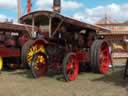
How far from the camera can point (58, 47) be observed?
13.0 m

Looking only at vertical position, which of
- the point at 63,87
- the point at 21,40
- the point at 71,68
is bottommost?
the point at 63,87

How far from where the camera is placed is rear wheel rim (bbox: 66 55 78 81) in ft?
39.9

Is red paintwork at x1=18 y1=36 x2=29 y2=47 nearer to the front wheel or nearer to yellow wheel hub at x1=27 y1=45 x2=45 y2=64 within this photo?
yellow wheel hub at x1=27 y1=45 x2=45 y2=64

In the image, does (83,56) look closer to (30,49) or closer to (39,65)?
(39,65)

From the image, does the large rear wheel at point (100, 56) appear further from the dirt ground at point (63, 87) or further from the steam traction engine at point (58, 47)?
the dirt ground at point (63, 87)

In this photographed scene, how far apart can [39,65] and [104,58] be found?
11.1 ft

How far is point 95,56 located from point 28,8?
22.8m

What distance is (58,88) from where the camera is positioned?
10.4m

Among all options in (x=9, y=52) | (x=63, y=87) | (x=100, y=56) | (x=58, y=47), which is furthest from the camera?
(x=9, y=52)

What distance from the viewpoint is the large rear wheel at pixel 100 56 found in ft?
45.1

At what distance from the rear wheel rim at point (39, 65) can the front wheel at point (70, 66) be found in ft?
3.48

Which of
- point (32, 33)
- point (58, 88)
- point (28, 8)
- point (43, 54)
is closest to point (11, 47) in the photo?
point (32, 33)

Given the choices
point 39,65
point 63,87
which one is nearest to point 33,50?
point 39,65

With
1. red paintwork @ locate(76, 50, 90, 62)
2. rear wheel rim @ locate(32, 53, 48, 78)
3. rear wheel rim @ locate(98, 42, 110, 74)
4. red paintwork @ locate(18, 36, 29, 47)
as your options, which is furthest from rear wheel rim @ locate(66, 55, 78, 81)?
red paintwork @ locate(18, 36, 29, 47)
